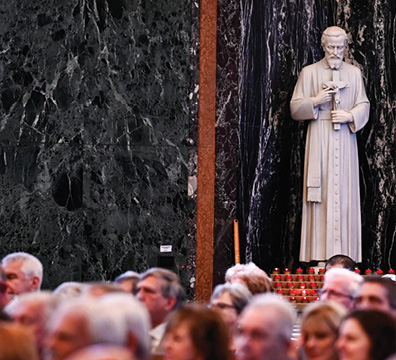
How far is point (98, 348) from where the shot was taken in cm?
395

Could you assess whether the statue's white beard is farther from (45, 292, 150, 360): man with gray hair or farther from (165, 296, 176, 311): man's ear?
(45, 292, 150, 360): man with gray hair

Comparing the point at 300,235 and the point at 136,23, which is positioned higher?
the point at 136,23

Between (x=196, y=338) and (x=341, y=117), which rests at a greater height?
(x=341, y=117)

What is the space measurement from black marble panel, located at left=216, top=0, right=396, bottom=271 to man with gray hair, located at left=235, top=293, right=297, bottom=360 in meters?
7.69

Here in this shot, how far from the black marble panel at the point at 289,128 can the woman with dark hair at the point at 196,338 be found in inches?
313

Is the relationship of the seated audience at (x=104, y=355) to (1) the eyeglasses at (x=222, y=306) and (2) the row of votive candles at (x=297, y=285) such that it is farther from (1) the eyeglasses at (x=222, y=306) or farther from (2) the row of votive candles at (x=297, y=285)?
(2) the row of votive candles at (x=297, y=285)

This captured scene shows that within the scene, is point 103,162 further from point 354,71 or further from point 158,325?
point 158,325

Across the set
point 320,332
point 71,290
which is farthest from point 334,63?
point 320,332

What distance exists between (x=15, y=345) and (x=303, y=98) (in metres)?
9.61

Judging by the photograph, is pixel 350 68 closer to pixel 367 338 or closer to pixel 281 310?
pixel 281 310

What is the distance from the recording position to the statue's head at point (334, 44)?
43.2 ft

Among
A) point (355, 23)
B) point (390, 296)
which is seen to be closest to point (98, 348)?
point (390, 296)

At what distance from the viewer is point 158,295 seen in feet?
24.0

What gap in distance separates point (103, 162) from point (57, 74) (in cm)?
110
